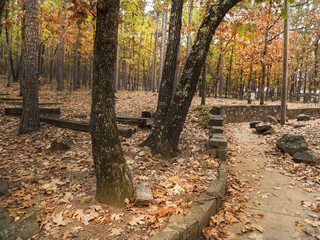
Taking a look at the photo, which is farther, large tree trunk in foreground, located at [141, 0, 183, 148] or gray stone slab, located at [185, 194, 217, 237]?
large tree trunk in foreground, located at [141, 0, 183, 148]

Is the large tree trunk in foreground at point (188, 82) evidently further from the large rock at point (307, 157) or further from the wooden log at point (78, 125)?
the large rock at point (307, 157)

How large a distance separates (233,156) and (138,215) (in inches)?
179

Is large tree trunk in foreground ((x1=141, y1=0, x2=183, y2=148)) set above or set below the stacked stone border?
above

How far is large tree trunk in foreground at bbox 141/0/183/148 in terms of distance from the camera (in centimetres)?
505

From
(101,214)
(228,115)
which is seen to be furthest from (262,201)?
(228,115)

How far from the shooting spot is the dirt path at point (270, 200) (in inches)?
122

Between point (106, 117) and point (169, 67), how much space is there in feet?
9.24

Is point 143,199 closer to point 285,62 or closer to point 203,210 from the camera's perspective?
point 203,210

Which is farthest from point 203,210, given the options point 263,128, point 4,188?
point 263,128

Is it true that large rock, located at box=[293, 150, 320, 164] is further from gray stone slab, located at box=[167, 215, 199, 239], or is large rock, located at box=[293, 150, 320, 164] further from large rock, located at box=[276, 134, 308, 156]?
gray stone slab, located at box=[167, 215, 199, 239]

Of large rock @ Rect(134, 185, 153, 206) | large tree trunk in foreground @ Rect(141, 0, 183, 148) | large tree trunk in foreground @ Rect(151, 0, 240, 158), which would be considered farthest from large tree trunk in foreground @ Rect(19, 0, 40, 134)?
large rock @ Rect(134, 185, 153, 206)

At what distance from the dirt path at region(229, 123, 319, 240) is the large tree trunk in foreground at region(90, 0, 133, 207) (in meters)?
2.00

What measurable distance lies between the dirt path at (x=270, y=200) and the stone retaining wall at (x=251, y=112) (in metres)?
6.62

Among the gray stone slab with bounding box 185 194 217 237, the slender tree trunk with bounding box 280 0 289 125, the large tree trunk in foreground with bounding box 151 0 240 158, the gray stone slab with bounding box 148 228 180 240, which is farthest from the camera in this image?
the slender tree trunk with bounding box 280 0 289 125
